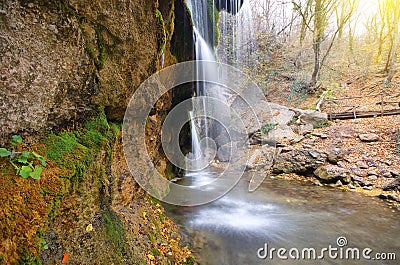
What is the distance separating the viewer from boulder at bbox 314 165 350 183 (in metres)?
7.54

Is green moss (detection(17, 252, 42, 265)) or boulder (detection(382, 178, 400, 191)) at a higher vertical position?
green moss (detection(17, 252, 42, 265))

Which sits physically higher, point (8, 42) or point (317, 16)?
point (317, 16)

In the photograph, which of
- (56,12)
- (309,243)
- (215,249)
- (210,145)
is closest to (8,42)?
(56,12)

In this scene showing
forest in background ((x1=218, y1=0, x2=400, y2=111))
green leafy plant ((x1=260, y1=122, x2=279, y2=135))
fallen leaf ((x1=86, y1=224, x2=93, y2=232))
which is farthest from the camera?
forest in background ((x1=218, y1=0, x2=400, y2=111))

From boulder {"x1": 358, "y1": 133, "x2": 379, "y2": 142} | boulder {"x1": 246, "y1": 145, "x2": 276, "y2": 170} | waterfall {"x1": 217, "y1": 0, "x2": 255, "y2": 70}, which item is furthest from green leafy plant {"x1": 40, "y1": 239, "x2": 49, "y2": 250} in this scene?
waterfall {"x1": 217, "y1": 0, "x2": 255, "y2": 70}

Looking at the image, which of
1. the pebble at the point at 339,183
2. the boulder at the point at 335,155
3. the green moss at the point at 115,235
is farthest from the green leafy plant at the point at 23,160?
the boulder at the point at 335,155

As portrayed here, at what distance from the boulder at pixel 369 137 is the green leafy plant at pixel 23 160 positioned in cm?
1137

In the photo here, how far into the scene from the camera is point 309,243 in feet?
13.7

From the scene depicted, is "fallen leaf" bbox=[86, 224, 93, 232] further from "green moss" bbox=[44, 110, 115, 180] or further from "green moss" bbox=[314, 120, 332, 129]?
"green moss" bbox=[314, 120, 332, 129]

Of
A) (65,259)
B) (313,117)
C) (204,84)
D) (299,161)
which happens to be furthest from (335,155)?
(65,259)

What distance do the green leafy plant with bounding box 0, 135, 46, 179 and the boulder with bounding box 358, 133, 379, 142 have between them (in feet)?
37.3

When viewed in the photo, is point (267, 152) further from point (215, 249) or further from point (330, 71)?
point (330, 71)

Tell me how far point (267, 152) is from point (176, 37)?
6974 millimetres

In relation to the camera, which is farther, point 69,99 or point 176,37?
point 176,37
